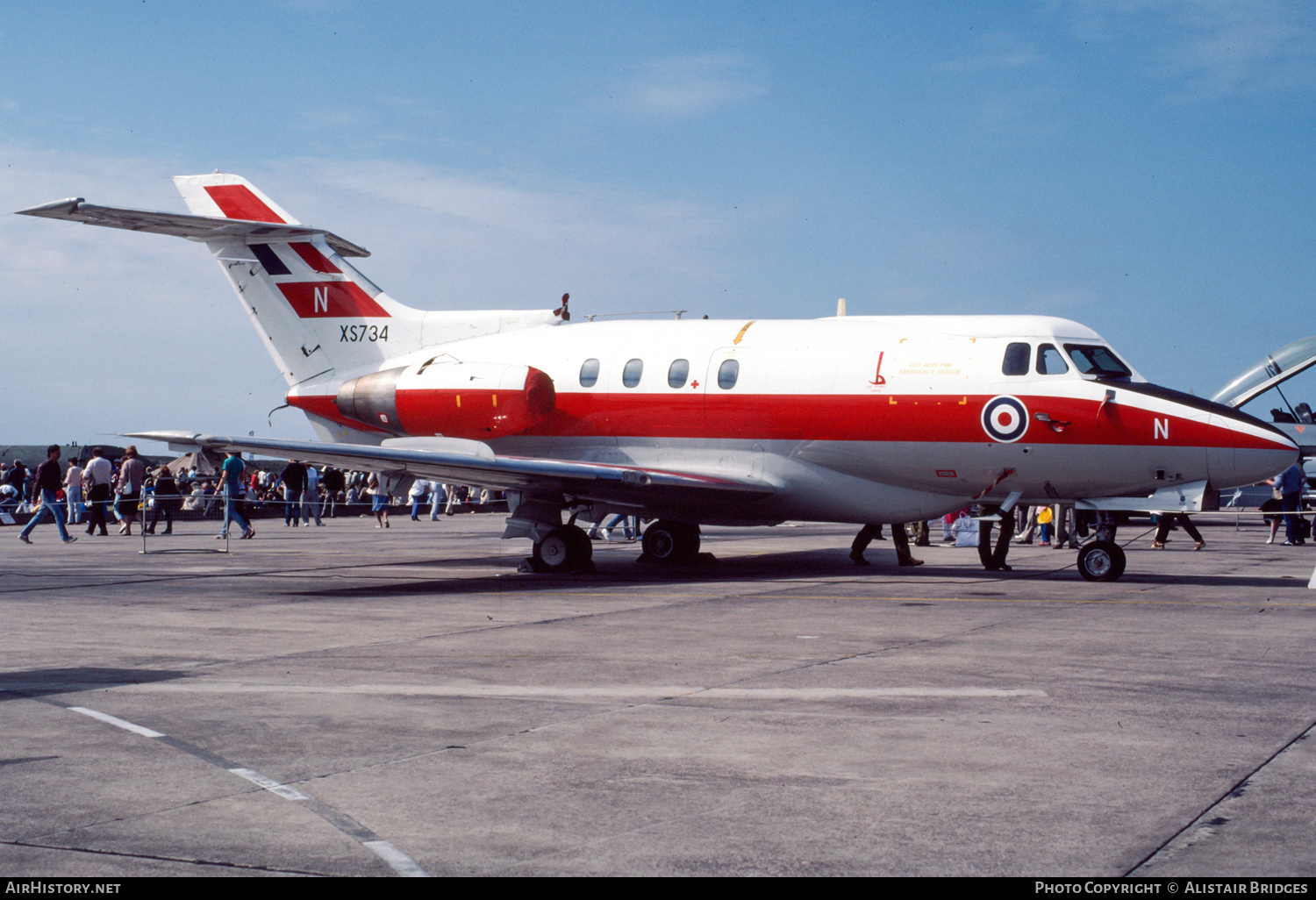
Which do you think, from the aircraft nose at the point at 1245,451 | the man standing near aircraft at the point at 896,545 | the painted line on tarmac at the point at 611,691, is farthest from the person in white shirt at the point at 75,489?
the aircraft nose at the point at 1245,451

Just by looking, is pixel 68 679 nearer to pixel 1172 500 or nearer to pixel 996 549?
pixel 1172 500

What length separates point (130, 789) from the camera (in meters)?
5.34

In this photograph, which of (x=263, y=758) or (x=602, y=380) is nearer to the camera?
(x=263, y=758)

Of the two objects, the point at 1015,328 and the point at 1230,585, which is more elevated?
the point at 1015,328

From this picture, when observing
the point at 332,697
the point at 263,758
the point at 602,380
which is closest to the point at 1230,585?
the point at 602,380

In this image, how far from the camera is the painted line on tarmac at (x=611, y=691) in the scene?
764cm

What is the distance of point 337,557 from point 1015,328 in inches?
469

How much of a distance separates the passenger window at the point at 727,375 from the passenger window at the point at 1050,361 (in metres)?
4.05

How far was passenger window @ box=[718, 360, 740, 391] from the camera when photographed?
17.3m

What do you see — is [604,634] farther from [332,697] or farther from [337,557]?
[337,557]

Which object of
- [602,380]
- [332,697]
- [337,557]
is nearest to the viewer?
[332,697]

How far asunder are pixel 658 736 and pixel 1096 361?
11.1m

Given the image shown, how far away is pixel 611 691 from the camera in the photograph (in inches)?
308

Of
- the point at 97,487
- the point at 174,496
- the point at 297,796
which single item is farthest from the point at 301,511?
the point at 297,796
